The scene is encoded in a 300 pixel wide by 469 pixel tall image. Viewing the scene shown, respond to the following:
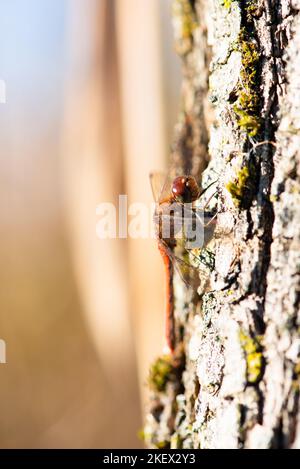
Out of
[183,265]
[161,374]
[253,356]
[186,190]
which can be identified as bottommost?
[161,374]

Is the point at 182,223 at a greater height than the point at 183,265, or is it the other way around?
the point at 182,223

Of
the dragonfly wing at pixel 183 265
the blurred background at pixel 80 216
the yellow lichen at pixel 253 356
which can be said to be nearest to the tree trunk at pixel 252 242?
the yellow lichen at pixel 253 356

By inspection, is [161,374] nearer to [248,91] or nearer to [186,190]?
[186,190]

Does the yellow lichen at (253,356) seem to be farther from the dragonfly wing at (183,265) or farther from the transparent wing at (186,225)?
the dragonfly wing at (183,265)

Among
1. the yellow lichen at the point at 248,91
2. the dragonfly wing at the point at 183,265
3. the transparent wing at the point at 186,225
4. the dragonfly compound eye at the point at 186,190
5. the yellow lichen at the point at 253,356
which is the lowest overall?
the yellow lichen at the point at 253,356

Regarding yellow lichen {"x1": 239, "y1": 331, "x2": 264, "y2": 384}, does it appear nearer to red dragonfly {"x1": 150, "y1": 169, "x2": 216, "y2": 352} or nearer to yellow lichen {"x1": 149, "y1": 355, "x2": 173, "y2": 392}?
red dragonfly {"x1": 150, "y1": 169, "x2": 216, "y2": 352}

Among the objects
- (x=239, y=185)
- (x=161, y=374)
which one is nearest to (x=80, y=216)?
(x=161, y=374)
